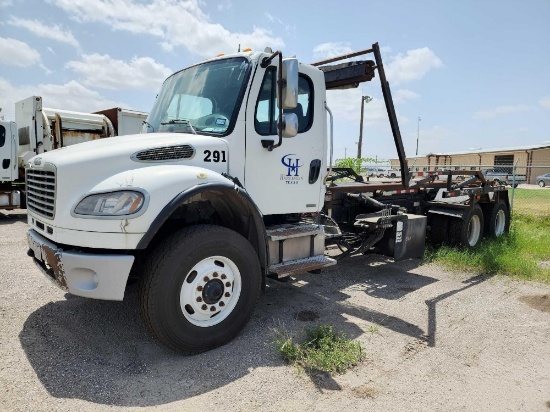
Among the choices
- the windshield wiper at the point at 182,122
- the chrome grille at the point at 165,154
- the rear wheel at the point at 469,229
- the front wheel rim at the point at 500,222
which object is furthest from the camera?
the front wheel rim at the point at 500,222

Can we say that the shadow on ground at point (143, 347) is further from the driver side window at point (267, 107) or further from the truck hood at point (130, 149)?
the driver side window at point (267, 107)

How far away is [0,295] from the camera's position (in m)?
4.73

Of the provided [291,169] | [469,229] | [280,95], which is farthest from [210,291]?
[469,229]

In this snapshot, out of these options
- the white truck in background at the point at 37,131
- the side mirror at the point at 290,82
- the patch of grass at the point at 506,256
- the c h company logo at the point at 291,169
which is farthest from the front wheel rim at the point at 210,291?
the white truck in background at the point at 37,131

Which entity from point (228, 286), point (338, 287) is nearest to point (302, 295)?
point (338, 287)

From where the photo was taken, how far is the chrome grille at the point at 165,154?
11.1ft

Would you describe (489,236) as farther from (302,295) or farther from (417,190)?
(302,295)

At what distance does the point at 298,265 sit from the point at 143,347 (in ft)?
5.53

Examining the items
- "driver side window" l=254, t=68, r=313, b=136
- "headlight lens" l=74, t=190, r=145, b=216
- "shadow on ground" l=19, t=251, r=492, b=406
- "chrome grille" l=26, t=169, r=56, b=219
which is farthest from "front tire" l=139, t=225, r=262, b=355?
"driver side window" l=254, t=68, r=313, b=136

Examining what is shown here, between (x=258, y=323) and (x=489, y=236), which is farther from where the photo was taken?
(x=489, y=236)

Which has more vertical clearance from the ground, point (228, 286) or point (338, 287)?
point (228, 286)

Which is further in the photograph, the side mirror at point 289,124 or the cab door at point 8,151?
the cab door at point 8,151

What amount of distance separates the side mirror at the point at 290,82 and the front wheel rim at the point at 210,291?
1.54 meters

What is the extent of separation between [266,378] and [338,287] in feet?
8.54
